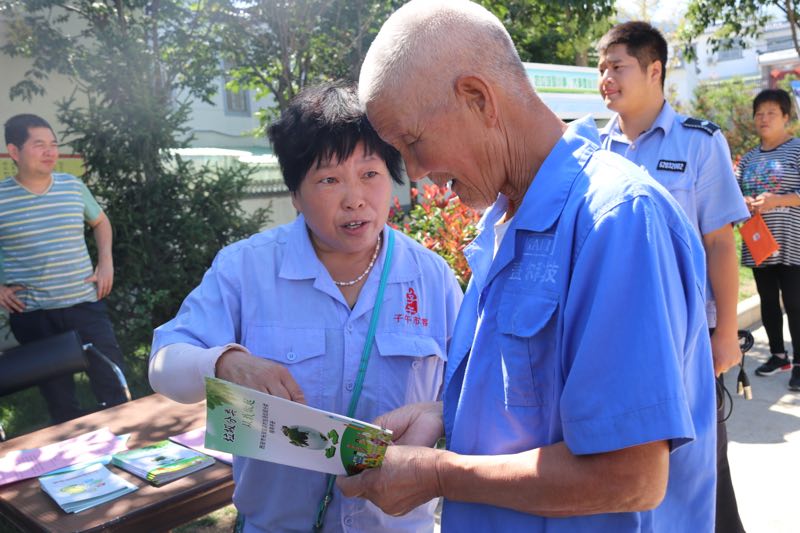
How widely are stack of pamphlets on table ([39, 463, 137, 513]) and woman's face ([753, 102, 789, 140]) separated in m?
5.15

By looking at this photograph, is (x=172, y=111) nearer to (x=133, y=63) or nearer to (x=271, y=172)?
(x=133, y=63)

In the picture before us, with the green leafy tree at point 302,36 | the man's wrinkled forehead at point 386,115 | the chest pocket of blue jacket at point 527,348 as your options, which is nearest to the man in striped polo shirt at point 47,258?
the green leafy tree at point 302,36

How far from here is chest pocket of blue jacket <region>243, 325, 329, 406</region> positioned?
178 centimetres

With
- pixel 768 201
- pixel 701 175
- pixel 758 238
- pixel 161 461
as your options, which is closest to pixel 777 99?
pixel 768 201

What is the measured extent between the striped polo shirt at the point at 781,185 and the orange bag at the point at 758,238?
1100mm

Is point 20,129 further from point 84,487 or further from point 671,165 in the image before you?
point 671,165

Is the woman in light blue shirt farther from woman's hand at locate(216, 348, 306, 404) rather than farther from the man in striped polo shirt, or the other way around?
the man in striped polo shirt

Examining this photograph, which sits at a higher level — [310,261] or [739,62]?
[739,62]

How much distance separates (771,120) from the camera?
5238 mm

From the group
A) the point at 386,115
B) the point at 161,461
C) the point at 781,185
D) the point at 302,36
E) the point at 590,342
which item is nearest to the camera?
the point at 590,342

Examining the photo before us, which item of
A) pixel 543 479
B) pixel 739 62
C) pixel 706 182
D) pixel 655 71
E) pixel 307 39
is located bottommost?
pixel 543 479

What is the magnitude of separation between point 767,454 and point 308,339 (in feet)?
12.0

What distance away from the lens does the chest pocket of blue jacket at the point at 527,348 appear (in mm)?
1075

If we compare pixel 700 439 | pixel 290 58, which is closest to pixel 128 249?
pixel 290 58
